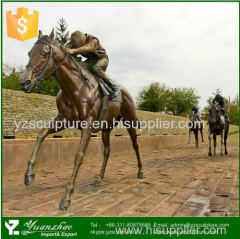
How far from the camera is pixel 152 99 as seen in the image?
A: 62.5 meters

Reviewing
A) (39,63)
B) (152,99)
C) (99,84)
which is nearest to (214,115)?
(99,84)

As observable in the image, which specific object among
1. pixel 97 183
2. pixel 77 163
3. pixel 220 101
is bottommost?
pixel 97 183

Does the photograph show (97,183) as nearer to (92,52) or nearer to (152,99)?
(92,52)

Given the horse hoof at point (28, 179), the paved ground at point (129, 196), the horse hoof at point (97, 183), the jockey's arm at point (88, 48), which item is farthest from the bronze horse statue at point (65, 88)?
the horse hoof at point (97, 183)

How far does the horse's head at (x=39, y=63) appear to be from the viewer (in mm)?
3328

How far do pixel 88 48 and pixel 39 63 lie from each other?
98cm

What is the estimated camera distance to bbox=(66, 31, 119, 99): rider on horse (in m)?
4.12

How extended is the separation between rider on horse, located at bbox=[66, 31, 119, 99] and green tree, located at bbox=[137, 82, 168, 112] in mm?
56834

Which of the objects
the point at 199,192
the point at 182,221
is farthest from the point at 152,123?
the point at 182,221

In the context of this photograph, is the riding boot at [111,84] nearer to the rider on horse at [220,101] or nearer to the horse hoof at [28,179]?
the horse hoof at [28,179]

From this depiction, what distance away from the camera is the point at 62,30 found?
166 ft

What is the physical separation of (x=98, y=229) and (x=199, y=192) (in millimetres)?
2376

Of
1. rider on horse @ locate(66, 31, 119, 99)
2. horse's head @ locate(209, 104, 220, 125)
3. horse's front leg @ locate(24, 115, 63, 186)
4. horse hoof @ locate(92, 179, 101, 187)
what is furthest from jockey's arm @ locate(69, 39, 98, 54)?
horse's head @ locate(209, 104, 220, 125)

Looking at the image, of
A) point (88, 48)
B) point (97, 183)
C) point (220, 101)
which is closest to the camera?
point (88, 48)
